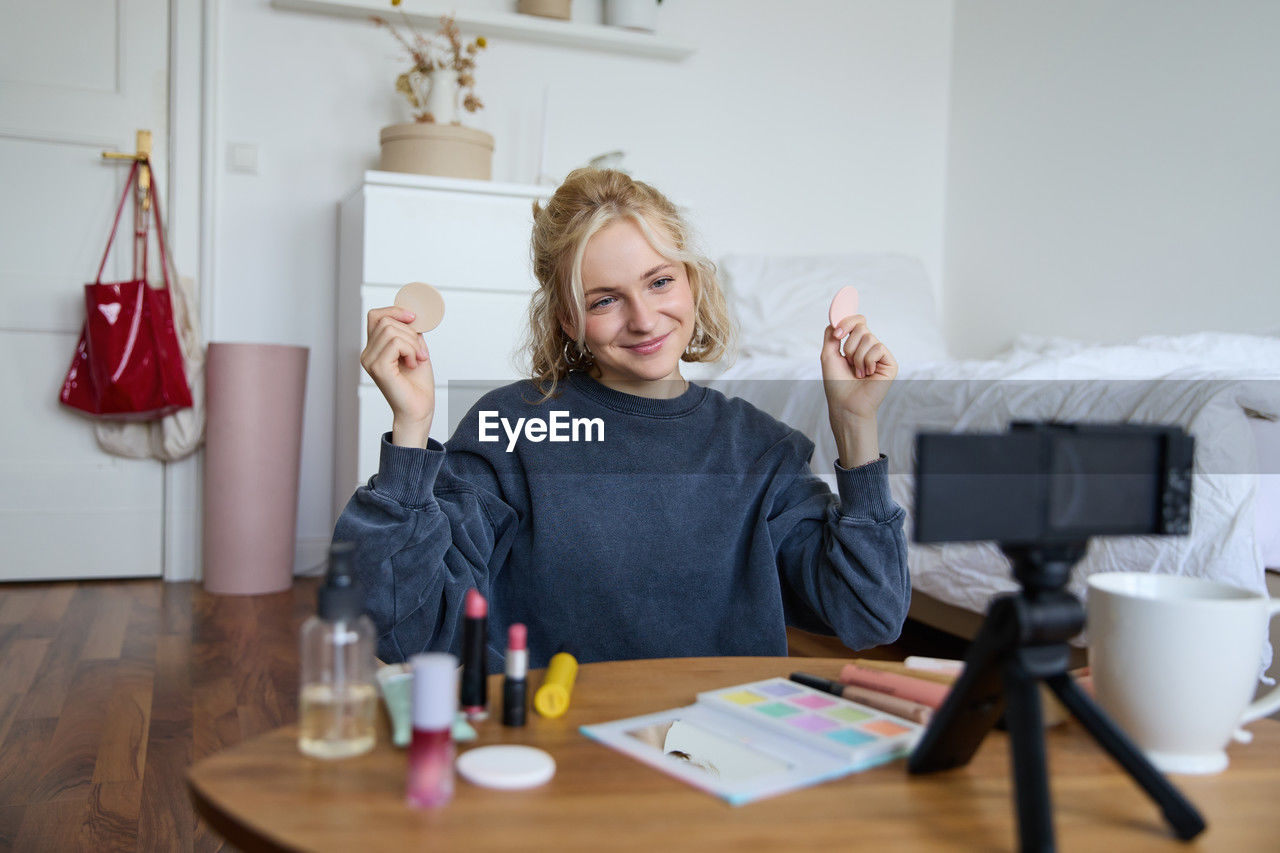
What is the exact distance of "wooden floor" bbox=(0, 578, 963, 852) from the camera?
140cm

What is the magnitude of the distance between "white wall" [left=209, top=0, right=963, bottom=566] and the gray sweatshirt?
2064 mm

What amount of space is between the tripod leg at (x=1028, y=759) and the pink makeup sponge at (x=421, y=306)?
1.77 ft

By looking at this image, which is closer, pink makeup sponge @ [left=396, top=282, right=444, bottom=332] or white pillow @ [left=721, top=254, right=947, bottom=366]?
pink makeup sponge @ [left=396, top=282, right=444, bottom=332]

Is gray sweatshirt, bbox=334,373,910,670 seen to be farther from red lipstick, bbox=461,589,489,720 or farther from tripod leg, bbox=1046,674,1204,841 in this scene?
tripod leg, bbox=1046,674,1204,841

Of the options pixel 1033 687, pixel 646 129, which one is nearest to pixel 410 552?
pixel 1033 687

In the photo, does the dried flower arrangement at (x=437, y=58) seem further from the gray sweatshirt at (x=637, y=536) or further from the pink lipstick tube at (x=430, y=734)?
the pink lipstick tube at (x=430, y=734)

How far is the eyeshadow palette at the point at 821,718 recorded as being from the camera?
1.92 feet

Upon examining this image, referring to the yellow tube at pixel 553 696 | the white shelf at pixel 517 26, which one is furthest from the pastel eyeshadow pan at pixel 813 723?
the white shelf at pixel 517 26

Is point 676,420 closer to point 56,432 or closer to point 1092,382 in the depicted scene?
point 1092,382

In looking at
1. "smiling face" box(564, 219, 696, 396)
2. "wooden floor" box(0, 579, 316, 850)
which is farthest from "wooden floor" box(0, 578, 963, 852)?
"smiling face" box(564, 219, 696, 396)

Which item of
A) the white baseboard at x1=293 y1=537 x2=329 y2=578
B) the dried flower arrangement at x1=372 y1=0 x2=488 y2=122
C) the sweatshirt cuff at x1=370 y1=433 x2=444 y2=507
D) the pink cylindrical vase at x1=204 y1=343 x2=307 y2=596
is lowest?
the white baseboard at x1=293 y1=537 x2=329 y2=578

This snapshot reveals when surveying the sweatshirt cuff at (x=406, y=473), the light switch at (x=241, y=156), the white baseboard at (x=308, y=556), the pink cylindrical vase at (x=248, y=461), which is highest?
the light switch at (x=241, y=156)

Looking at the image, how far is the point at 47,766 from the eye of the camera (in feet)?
5.11

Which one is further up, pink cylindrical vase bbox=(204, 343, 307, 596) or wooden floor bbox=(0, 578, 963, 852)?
pink cylindrical vase bbox=(204, 343, 307, 596)
